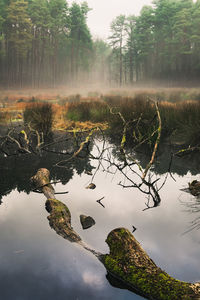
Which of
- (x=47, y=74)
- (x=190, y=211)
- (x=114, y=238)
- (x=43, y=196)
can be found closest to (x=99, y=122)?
(x=43, y=196)

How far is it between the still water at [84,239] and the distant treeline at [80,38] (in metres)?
34.9

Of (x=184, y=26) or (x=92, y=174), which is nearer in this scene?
(x=92, y=174)

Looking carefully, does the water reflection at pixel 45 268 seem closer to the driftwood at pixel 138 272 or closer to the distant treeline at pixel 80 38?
the driftwood at pixel 138 272

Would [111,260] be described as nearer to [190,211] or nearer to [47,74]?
[190,211]

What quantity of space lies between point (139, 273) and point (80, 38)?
1863 inches

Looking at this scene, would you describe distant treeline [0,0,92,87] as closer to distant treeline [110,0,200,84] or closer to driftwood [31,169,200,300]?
distant treeline [110,0,200,84]

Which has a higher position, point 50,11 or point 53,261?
point 50,11

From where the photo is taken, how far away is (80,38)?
44906 millimetres

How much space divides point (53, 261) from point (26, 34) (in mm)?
39502

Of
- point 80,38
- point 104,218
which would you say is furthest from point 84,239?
point 80,38

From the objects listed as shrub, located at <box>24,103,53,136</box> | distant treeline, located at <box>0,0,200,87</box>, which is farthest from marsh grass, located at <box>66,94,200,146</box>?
distant treeline, located at <box>0,0,200,87</box>

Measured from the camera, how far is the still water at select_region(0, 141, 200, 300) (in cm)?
220

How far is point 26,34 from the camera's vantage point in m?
36.7

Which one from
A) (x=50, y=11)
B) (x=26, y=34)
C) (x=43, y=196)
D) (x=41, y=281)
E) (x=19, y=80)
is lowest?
(x=41, y=281)
